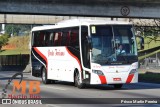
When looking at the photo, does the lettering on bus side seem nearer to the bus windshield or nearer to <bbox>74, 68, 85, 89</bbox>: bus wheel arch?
<bbox>74, 68, 85, 89</bbox>: bus wheel arch

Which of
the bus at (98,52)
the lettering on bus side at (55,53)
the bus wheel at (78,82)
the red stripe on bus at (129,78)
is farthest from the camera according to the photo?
the lettering on bus side at (55,53)

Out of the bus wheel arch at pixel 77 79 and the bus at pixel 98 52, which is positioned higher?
the bus at pixel 98 52

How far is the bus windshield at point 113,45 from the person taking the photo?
75.8 feet

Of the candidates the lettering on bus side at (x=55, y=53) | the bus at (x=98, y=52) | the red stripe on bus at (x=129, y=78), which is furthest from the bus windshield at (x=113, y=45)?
the lettering on bus side at (x=55, y=53)

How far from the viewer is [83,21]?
2422 centimetres

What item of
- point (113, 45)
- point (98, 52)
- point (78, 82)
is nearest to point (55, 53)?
point (78, 82)

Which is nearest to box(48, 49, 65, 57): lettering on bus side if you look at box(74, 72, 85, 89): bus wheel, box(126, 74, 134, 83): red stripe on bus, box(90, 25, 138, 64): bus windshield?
box(74, 72, 85, 89): bus wheel

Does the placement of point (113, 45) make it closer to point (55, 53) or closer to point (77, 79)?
point (77, 79)

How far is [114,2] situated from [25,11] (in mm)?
8198

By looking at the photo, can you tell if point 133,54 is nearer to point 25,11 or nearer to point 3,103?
point 3,103

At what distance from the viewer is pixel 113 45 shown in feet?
76.4

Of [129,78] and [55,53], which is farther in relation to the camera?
[55,53]

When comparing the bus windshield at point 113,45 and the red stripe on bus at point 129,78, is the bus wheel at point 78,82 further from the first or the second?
the red stripe on bus at point 129,78

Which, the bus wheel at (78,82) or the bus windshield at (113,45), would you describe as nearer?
the bus windshield at (113,45)
